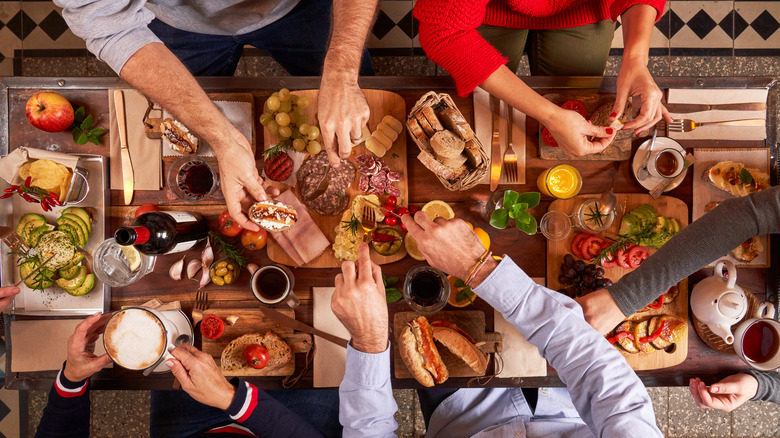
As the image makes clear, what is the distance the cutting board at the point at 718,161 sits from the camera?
1741 millimetres

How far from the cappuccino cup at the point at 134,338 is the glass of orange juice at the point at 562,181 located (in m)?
1.57

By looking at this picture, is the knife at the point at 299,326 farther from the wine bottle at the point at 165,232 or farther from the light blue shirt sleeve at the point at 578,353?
the light blue shirt sleeve at the point at 578,353

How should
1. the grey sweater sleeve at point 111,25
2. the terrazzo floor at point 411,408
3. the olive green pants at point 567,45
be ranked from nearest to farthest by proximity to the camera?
the grey sweater sleeve at point 111,25 → the olive green pants at point 567,45 → the terrazzo floor at point 411,408

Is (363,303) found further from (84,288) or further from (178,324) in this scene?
(84,288)

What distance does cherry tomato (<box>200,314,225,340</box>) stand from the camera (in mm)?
1699

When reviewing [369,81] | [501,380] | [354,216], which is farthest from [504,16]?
[501,380]

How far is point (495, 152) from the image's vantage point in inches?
68.5

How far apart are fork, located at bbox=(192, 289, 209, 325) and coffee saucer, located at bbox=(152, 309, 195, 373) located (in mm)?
34

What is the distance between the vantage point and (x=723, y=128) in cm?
175

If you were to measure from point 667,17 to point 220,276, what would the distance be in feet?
11.3

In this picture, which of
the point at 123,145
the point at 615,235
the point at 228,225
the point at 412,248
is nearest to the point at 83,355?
the point at 228,225

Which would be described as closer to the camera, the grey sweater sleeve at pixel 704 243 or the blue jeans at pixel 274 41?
the grey sweater sleeve at pixel 704 243

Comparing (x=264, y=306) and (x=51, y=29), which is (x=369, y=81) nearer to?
(x=264, y=306)

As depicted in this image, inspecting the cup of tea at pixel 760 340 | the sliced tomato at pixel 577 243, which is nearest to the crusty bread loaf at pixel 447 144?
the sliced tomato at pixel 577 243
